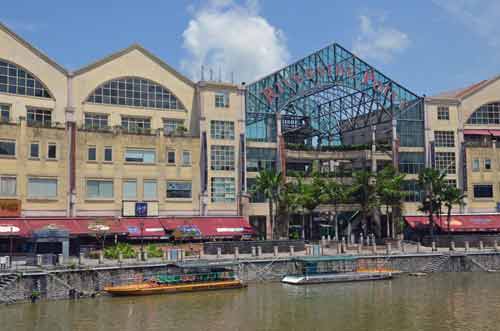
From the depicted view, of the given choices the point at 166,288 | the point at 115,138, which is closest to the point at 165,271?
the point at 166,288

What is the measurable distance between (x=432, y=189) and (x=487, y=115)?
20349 mm

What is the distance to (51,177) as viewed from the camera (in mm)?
73312

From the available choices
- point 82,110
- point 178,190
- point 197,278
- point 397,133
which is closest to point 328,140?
point 397,133

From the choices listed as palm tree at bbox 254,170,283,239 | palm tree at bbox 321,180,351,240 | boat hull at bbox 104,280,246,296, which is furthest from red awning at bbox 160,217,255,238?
boat hull at bbox 104,280,246,296

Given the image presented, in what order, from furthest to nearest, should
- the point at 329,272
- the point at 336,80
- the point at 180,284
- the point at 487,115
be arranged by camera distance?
the point at 487,115 < the point at 336,80 < the point at 329,272 < the point at 180,284

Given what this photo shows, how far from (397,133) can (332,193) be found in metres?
17.0

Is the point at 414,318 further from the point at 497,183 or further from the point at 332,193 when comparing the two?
the point at 497,183

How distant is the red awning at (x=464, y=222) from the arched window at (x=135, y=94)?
1440 inches

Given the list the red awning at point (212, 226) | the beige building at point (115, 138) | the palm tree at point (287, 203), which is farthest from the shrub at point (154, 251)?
the palm tree at point (287, 203)

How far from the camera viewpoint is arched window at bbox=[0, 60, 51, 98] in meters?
74.3

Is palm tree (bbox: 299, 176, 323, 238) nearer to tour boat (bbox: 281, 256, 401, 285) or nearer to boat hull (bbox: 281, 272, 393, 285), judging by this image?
tour boat (bbox: 281, 256, 401, 285)

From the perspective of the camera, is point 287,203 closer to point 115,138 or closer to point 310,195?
point 310,195

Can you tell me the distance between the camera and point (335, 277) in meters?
63.8

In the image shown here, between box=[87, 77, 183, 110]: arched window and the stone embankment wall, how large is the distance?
95.5 ft
